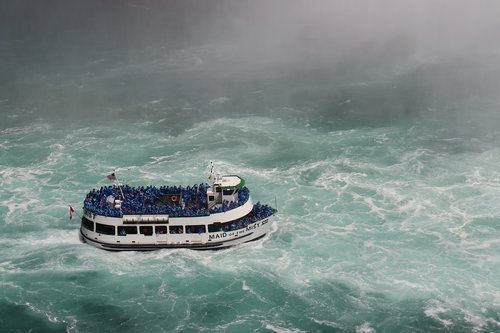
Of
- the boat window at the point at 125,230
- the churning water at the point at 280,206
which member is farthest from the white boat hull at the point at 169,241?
the churning water at the point at 280,206

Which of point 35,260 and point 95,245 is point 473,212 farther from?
point 35,260

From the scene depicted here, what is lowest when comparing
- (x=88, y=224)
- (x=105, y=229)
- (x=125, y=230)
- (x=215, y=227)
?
(x=215, y=227)

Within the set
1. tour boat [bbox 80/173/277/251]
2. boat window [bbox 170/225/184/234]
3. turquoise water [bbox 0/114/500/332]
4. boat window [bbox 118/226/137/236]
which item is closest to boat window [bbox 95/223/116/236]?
tour boat [bbox 80/173/277/251]

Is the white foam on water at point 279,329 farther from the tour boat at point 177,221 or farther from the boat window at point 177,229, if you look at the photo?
the boat window at point 177,229

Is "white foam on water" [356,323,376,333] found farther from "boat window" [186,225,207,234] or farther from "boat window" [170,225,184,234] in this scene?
"boat window" [170,225,184,234]

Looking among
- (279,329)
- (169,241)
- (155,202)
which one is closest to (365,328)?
(279,329)

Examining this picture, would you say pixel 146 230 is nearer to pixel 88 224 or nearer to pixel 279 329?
pixel 88 224
